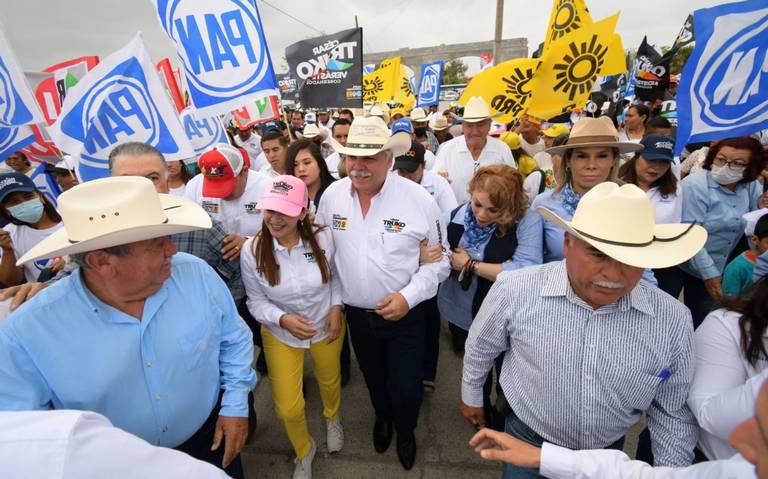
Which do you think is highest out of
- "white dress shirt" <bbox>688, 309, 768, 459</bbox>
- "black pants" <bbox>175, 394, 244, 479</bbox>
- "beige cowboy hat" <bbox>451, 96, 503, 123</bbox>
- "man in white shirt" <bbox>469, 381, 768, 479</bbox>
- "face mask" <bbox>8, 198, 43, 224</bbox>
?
"beige cowboy hat" <bbox>451, 96, 503, 123</bbox>

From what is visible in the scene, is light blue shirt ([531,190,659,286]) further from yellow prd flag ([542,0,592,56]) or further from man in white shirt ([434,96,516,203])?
yellow prd flag ([542,0,592,56])

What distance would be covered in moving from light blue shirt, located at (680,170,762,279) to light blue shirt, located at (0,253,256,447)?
360 centimetres

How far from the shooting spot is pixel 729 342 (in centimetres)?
143

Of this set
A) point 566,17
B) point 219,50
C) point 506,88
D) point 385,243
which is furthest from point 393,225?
point 566,17

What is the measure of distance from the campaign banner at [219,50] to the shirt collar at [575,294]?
2886 millimetres

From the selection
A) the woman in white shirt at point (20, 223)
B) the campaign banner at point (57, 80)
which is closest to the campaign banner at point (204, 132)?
the campaign banner at point (57, 80)

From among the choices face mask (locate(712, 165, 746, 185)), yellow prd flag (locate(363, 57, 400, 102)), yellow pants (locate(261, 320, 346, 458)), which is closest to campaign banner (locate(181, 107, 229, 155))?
yellow pants (locate(261, 320, 346, 458))

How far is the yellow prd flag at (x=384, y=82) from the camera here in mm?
10023

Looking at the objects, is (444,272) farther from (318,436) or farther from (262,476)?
(262,476)

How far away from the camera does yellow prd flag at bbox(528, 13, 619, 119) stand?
3.79 metres

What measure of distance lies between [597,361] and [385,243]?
1366 millimetres

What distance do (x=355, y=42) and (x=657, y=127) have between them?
4.29 m

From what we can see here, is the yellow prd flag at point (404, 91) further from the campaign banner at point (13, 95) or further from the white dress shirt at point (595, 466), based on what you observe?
the white dress shirt at point (595, 466)

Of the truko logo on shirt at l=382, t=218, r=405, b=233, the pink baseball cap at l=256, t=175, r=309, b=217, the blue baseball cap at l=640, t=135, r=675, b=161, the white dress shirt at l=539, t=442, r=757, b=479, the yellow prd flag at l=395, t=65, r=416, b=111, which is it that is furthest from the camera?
the yellow prd flag at l=395, t=65, r=416, b=111
